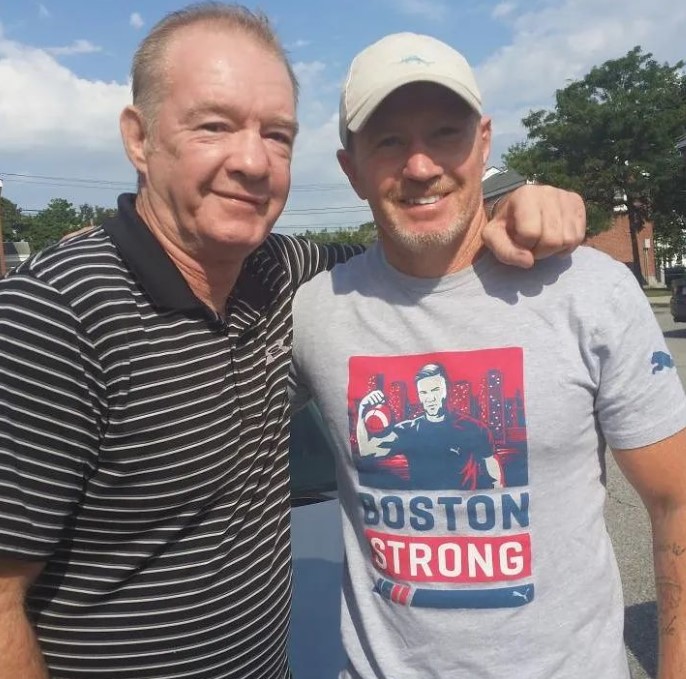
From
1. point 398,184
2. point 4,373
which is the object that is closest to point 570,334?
point 398,184

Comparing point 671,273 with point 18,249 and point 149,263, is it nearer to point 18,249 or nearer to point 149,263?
point 18,249

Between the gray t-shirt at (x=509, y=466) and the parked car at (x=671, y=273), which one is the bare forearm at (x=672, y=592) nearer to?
the gray t-shirt at (x=509, y=466)

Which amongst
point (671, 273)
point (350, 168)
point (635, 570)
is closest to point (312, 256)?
point (350, 168)

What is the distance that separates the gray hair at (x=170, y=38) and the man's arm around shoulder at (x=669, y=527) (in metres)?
1.22

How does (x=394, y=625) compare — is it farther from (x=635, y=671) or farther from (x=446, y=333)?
(x=635, y=671)

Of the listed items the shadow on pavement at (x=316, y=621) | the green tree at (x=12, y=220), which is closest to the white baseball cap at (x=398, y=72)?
the shadow on pavement at (x=316, y=621)

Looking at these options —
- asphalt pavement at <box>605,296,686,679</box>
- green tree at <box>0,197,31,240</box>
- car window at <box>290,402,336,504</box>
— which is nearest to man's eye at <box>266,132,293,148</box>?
car window at <box>290,402,336,504</box>

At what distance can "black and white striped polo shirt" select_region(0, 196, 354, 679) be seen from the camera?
1448 millimetres

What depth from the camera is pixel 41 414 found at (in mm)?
1436

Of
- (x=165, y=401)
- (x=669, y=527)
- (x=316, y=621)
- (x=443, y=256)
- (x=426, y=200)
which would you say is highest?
(x=426, y=200)

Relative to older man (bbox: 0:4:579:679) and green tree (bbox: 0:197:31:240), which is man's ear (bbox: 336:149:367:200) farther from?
green tree (bbox: 0:197:31:240)

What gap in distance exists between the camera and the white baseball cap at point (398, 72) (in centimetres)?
168

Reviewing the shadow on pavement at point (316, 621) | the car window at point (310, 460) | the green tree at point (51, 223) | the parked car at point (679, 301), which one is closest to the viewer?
the shadow on pavement at point (316, 621)

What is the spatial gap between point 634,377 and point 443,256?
1.60 ft
